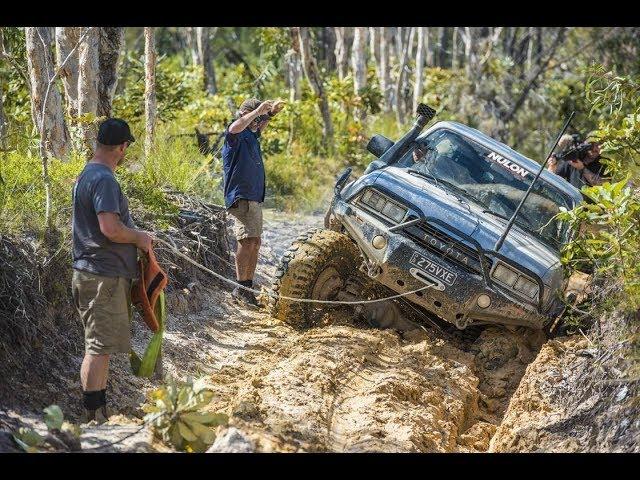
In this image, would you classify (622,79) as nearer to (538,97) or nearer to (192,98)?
(192,98)

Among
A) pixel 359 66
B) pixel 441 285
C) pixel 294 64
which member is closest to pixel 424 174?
pixel 441 285

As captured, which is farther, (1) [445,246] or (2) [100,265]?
(1) [445,246]

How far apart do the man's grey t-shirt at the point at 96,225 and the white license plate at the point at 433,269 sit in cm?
268

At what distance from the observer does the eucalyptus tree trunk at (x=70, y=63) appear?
10445 mm

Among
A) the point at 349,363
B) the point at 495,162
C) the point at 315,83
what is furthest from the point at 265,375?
the point at 315,83

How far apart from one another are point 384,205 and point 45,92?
3.26 meters

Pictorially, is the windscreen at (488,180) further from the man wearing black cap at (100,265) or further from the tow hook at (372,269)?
the man wearing black cap at (100,265)

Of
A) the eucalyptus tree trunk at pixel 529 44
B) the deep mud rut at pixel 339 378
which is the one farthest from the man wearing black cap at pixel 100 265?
the eucalyptus tree trunk at pixel 529 44

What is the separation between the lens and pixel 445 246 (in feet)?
27.4

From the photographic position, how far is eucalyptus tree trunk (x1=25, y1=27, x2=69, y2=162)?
970 centimetres

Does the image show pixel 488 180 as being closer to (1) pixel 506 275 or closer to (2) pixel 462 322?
(1) pixel 506 275

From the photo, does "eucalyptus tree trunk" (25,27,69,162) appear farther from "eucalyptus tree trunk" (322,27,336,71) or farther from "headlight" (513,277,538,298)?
"eucalyptus tree trunk" (322,27,336,71)

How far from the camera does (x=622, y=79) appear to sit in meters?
8.69

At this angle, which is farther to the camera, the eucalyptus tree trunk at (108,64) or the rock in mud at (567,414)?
the eucalyptus tree trunk at (108,64)
